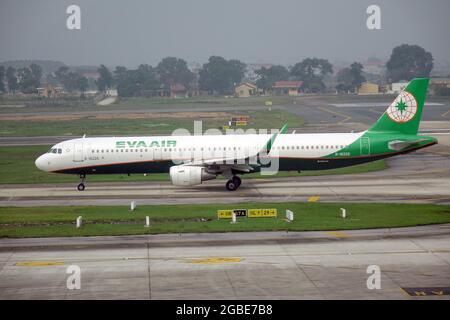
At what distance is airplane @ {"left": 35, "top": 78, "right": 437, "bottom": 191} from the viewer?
48.1 metres

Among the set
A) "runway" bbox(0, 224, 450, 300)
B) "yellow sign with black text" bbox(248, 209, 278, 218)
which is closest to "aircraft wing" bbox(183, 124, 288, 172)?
"yellow sign with black text" bbox(248, 209, 278, 218)

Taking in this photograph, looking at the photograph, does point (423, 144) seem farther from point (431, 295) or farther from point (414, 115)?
Answer: point (431, 295)

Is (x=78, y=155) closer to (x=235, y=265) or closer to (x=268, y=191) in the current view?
(x=268, y=191)

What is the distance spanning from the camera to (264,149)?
47531mm

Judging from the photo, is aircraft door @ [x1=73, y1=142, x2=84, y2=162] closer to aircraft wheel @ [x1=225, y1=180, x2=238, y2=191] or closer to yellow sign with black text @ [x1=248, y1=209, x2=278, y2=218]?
aircraft wheel @ [x1=225, y1=180, x2=238, y2=191]

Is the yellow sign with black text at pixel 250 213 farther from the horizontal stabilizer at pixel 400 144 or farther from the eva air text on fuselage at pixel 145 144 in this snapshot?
the horizontal stabilizer at pixel 400 144

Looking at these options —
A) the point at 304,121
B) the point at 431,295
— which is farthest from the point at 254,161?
the point at 304,121

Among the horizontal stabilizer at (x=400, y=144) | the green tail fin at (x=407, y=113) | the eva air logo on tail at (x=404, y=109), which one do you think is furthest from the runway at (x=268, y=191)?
the eva air logo on tail at (x=404, y=109)

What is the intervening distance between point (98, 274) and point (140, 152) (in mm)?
22952

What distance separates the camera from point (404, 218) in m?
35.6

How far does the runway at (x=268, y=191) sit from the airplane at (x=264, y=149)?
5.07ft

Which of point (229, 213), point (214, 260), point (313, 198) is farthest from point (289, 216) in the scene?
point (214, 260)

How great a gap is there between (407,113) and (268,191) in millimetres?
12359

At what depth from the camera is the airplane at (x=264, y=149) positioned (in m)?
48.1
